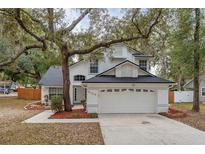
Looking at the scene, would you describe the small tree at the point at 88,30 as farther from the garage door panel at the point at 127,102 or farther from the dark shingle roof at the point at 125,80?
the garage door panel at the point at 127,102

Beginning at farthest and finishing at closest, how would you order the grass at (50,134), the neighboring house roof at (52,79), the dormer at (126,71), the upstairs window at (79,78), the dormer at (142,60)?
the neighboring house roof at (52,79), the upstairs window at (79,78), the dormer at (142,60), the dormer at (126,71), the grass at (50,134)

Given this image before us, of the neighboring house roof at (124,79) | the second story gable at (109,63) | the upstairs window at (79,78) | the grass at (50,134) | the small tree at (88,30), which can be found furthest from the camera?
the upstairs window at (79,78)

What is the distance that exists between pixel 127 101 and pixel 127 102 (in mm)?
69

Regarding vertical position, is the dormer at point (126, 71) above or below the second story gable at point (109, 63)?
below

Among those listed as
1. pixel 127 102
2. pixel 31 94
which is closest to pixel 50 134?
pixel 127 102

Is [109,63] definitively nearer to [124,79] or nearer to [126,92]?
[124,79]

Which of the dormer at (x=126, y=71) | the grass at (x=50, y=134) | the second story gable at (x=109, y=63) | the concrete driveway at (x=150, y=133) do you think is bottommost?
the concrete driveway at (x=150, y=133)

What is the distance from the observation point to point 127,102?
1989 centimetres

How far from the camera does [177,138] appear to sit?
10.9 meters

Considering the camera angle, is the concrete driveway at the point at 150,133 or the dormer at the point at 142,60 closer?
the concrete driveway at the point at 150,133

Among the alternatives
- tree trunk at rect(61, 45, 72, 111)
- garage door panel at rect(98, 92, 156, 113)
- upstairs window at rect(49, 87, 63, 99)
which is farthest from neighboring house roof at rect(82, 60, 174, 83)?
upstairs window at rect(49, 87, 63, 99)

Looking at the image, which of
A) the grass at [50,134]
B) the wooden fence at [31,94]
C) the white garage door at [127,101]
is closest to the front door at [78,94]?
the white garage door at [127,101]

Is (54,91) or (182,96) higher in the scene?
(54,91)

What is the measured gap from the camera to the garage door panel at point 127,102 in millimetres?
19797
